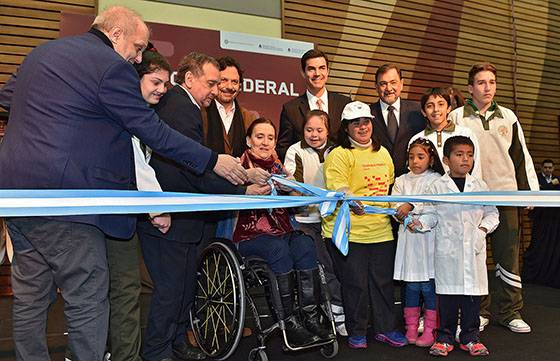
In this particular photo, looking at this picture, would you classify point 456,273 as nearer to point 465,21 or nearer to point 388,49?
point 388,49

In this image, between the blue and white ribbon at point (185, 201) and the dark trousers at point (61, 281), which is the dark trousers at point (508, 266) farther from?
the dark trousers at point (61, 281)

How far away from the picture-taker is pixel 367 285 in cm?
327

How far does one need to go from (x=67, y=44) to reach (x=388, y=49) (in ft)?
17.0

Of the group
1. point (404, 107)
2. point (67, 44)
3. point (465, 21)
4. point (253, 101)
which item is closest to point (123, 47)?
point (67, 44)

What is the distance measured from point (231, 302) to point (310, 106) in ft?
4.88

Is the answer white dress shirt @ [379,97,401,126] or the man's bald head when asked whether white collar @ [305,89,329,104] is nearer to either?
white dress shirt @ [379,97,401,126]

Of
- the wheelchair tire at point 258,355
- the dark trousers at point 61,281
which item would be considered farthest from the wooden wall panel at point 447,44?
the dark trousers at point 61,281

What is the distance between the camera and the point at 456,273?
2988 millimetres

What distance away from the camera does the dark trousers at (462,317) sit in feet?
9.91

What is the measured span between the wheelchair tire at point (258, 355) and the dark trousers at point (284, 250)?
1.28 ft

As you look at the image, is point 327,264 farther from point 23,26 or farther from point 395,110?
point 23,26

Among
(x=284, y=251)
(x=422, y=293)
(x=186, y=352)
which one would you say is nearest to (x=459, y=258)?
(x=422, y=293)

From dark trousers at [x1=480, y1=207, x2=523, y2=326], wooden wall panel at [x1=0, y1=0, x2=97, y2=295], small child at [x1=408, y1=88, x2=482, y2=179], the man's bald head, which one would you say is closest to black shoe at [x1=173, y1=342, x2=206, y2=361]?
the man's bald head

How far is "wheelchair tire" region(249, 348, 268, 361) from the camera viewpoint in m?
2.77
